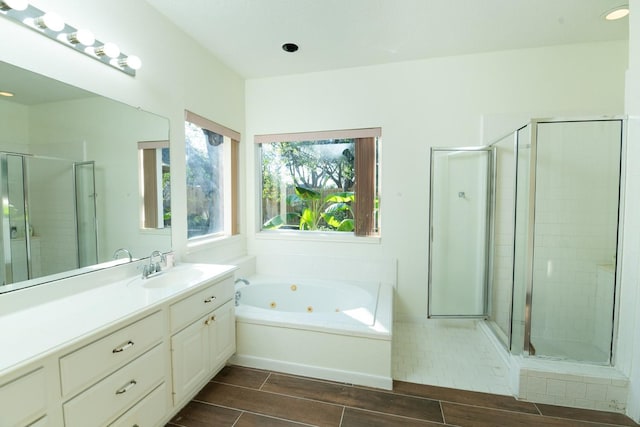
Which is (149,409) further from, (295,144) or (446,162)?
(446,162)

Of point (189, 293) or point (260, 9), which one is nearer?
point (189, 293)

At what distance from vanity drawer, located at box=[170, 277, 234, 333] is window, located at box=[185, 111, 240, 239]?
0.76 meters

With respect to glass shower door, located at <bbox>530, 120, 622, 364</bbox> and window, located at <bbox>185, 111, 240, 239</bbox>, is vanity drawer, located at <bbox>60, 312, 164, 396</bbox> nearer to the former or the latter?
window, located at <bbox>185, 111, 240, 239</bbox>

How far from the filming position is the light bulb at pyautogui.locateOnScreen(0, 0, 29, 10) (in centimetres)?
126

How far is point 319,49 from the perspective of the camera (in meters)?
2.58

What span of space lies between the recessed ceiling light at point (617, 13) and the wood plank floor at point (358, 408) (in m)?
2.77

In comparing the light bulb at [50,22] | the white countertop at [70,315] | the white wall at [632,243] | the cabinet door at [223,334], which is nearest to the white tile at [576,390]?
the white wall at [632,243]

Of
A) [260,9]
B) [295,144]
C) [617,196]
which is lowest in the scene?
[617,196]

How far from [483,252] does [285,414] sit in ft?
7.66

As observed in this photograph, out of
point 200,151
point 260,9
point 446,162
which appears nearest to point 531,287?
point 446,162

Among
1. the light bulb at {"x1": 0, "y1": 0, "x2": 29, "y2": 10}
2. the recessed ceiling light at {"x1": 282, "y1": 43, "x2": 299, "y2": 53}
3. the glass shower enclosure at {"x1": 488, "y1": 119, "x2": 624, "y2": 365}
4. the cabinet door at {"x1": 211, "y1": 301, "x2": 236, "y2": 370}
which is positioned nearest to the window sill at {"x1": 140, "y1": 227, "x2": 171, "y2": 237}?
the cabinet door at {"x1": 211, "y1": 301, "x2": 236, "y2": 370}

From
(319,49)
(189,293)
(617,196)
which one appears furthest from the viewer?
(319,49)

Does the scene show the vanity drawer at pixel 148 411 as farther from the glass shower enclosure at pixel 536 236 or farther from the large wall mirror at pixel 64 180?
the glass shower enclosure at pixel 536 236

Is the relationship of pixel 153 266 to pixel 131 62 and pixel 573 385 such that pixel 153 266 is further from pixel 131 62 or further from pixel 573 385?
pixel 573 385
